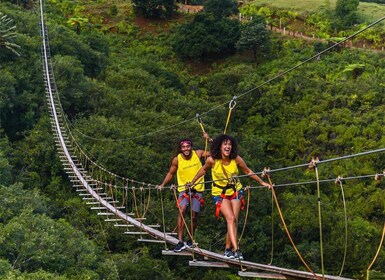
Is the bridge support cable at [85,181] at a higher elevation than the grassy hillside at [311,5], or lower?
lower

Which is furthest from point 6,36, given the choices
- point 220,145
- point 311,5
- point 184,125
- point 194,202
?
point 311,5

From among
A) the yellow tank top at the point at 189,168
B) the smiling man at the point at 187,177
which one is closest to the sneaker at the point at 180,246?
the smiling man at the point at 187,177

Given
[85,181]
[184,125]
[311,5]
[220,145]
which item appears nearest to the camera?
[220,145]

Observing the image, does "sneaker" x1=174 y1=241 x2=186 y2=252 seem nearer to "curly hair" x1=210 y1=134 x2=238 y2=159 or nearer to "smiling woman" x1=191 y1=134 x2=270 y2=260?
"smiling woman" x1=191 y1=134 x2=270 y2=260

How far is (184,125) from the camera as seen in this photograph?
18750 millimetres

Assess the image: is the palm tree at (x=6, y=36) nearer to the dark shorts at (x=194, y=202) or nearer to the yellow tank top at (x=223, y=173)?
the dark shorts at (x=194, y=202)

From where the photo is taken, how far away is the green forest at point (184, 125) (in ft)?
43.0

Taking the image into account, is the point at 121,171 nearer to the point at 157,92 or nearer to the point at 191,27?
the point at 157,92

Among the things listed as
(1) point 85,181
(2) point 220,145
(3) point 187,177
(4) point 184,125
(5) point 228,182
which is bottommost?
(4) point 184,125

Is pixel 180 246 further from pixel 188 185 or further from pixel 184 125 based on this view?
pixel 184 125

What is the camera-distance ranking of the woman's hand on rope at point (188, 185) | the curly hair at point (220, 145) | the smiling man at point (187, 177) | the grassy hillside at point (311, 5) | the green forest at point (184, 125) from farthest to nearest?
the grassy hillside at point (311, 5) → the green forest at point (184, 125) → the smiling man at point (187, 177) → the woman's hand on rope at point (188, 185) → the curly hair at point (220, 145)

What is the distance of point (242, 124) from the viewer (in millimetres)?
24500

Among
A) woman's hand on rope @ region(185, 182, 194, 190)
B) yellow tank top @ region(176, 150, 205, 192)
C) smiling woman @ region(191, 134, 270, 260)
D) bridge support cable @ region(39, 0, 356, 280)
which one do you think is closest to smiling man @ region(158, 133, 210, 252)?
yellow tank top @ region(176, 150, 205, 192)

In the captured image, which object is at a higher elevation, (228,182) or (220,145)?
(220,145)
